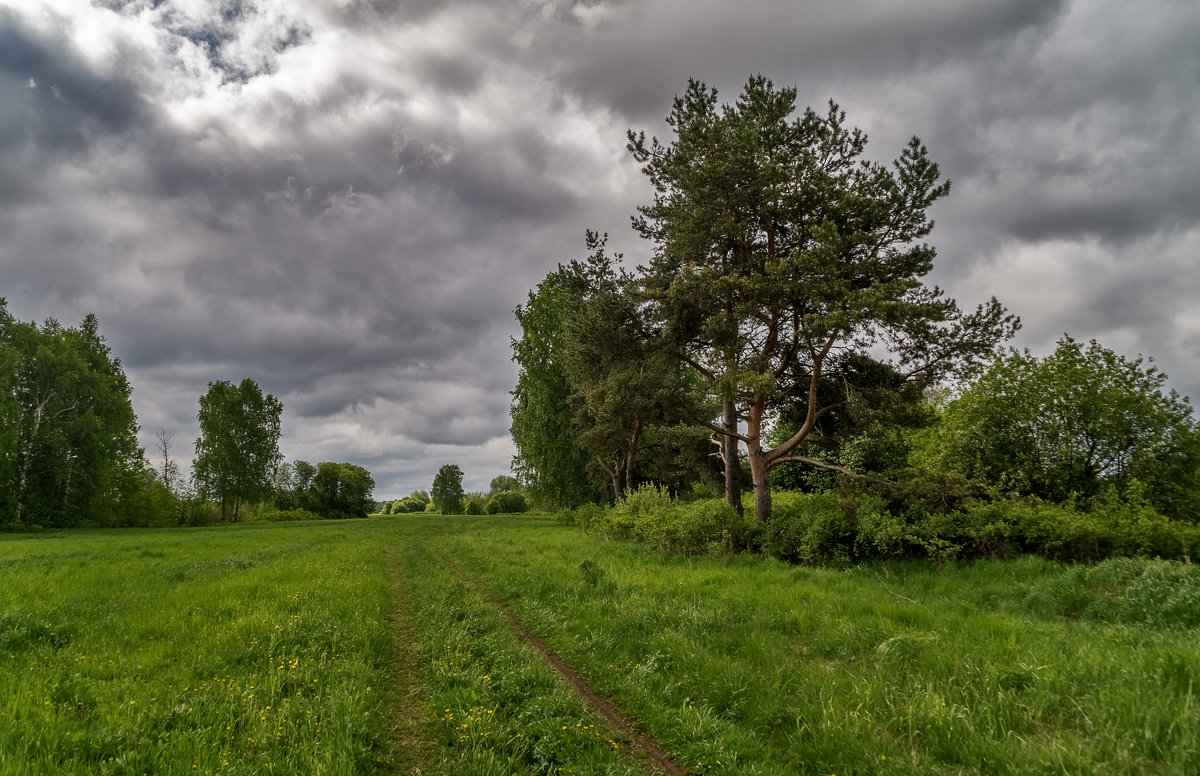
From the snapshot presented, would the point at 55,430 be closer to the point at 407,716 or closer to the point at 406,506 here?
the point at 407,716

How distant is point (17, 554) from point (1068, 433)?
131 feet

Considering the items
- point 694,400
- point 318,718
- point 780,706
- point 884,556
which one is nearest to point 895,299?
point 884,556

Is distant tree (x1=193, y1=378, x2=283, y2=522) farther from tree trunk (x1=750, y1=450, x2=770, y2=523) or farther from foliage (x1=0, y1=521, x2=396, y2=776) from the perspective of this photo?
tree trunk (x1=750, y1=450, x2=770, y2=523)

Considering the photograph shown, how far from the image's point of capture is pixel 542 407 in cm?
3881

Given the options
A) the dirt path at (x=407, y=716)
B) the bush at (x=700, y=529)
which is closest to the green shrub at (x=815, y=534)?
the bush at (x=700, y=529)

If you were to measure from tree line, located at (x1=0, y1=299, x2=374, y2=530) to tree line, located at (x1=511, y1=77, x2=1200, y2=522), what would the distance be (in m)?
48.0

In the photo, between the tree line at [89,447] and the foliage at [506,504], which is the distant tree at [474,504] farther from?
the tree line at [89,447]

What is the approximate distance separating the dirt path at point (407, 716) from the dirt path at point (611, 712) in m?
1.93

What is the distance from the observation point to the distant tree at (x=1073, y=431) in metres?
15.4

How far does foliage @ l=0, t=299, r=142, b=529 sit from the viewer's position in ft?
128

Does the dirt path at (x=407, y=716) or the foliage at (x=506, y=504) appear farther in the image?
the foliage at (x=506, y=504)

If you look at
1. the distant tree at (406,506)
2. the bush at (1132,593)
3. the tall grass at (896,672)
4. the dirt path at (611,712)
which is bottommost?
the distant tree at (406,506)

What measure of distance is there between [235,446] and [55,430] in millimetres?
25479

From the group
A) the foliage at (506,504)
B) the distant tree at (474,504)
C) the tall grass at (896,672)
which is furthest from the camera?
the distant tree at (474,504)
